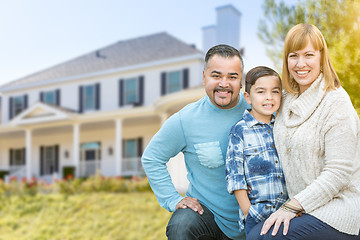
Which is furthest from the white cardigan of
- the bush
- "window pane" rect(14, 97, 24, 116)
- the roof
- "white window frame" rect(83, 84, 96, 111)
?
"window pane" rect(14, 97, 24, 116)

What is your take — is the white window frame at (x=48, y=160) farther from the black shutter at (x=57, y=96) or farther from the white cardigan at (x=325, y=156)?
the white cardigan at (x=325, y=156)

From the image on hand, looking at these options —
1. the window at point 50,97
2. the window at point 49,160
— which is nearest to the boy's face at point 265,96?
the window at point 49,160

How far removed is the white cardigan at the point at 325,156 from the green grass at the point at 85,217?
613 centimetres

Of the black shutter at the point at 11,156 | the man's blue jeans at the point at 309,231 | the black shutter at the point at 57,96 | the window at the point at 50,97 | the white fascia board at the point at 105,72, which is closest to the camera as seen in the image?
the man's blue jeans at the point at 309,231

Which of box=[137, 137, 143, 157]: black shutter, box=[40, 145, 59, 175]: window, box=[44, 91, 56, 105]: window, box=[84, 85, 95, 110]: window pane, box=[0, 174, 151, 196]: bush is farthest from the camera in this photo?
box=[44, 91, 56, 105]: window

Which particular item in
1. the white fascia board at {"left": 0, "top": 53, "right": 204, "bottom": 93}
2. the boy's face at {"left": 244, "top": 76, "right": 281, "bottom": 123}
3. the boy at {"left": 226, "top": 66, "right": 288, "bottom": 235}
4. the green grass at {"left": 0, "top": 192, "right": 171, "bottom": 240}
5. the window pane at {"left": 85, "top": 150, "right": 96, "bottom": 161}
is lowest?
the green grass at {"left": 0, "top": 192, "right": 171, "bottom": 240}

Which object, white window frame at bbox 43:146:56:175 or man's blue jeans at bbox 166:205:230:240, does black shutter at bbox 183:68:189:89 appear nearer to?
white window frame at bbox 43:146:56:175

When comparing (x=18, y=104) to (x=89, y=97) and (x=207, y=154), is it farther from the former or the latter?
(x=207, y=154)

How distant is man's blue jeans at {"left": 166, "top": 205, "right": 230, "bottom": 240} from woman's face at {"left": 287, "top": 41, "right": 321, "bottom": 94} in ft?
4.14

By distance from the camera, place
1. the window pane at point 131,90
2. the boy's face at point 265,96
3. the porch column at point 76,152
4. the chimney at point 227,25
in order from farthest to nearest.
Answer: the window pane at point 131,90, the porch column at point 76,152, the chimney at point 227,25, the boy's face at point 265,96

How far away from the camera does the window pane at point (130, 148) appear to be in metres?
18.6

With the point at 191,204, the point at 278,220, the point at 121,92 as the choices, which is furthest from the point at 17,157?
the point at 278,220

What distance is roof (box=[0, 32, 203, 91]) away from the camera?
18562 mm

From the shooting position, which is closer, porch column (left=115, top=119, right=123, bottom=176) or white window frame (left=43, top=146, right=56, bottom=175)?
porch column (left=115, top=119, right=123, bottom=176)
